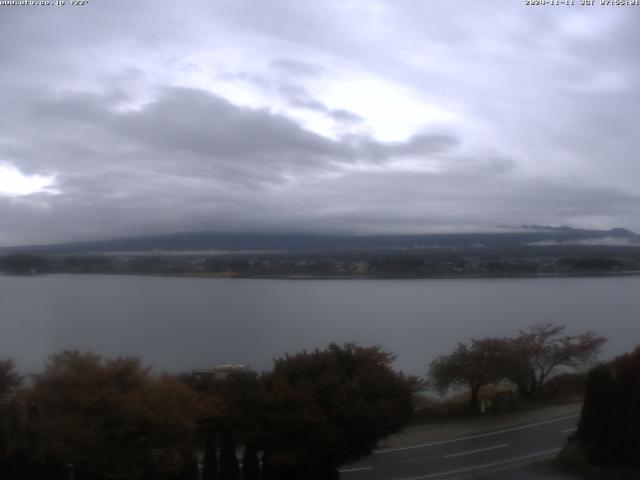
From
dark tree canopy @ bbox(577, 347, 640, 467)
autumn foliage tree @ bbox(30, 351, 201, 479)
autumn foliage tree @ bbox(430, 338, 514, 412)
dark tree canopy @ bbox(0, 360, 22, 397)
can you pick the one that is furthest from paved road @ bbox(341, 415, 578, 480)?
dark tree canopy @ bbox(0, 360, 22, 397)

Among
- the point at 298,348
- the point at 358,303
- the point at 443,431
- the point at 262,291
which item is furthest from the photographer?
the point at 262,291

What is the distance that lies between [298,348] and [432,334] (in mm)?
A: 8192

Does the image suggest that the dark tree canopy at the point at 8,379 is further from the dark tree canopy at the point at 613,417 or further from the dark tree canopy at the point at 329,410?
the dark tree canopy at the point at 613,417

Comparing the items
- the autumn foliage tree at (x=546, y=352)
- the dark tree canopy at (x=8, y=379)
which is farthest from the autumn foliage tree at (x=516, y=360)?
the dark tree canopy at (x=8, y=379)

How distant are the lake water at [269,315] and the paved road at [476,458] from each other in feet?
26.3

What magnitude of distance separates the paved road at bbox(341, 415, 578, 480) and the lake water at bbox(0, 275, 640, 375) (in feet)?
26.3

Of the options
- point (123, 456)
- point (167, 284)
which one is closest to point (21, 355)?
point (123, 456)

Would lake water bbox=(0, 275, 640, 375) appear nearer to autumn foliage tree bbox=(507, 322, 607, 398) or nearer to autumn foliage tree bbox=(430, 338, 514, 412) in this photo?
autumn foliage tree bbox=(430, 338, 514, 412)

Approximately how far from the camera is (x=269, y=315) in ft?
118

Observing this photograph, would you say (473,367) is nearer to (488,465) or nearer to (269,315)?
(488,465)

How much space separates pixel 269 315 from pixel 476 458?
71.2 ft

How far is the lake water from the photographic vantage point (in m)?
25.7

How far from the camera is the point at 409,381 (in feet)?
48.7

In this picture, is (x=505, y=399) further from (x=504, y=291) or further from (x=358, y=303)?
(x=504, y=291)
